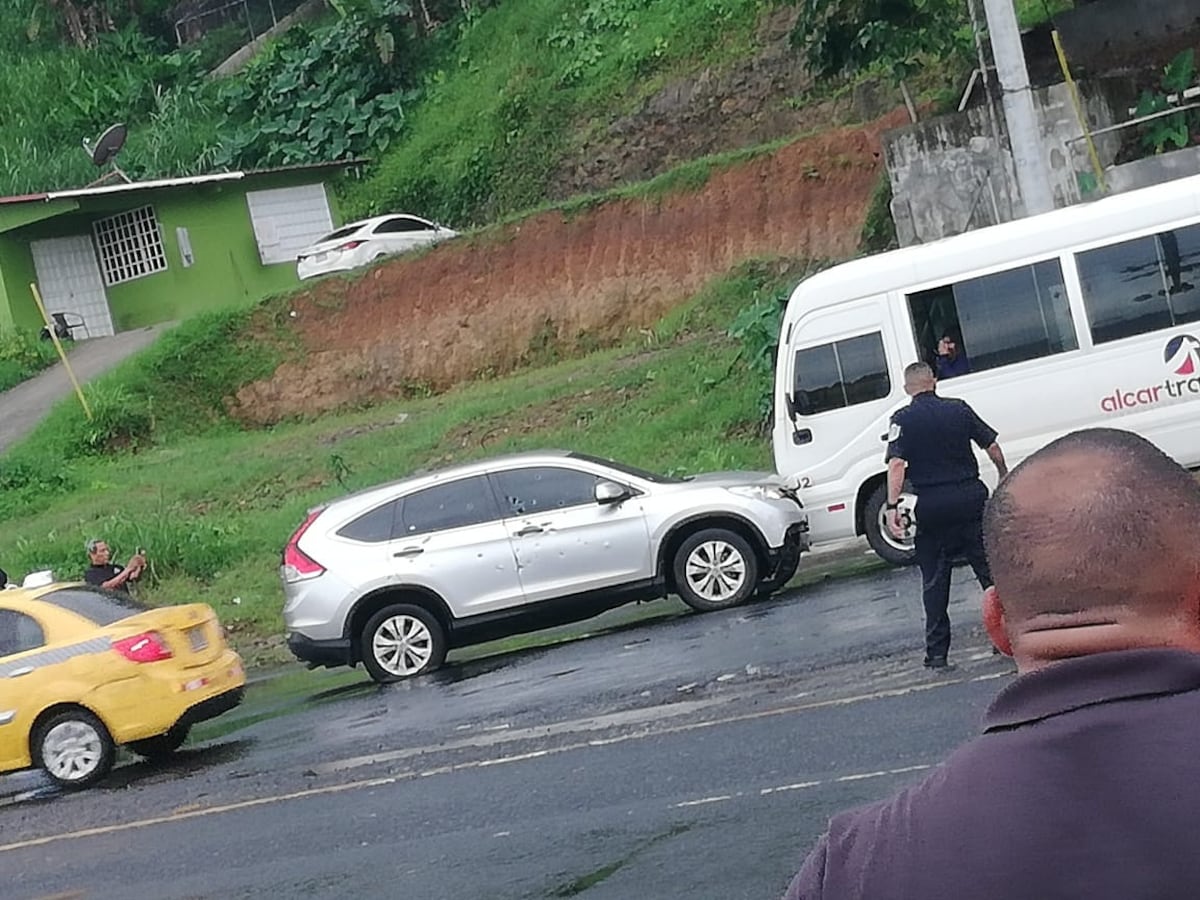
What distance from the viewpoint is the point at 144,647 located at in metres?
12.8

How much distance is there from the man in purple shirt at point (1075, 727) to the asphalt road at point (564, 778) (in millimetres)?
4642

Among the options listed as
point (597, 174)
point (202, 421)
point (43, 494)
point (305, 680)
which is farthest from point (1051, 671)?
point (597, 174)

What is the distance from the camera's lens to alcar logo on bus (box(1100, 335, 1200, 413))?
13.7 meters

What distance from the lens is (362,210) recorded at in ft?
129

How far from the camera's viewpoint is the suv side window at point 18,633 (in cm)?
1290

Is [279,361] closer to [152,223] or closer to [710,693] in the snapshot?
[152,223]

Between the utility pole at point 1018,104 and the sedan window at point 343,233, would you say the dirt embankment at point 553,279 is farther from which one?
the utility pole at point 1018,104

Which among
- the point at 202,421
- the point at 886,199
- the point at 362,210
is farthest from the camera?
the point at 362,210

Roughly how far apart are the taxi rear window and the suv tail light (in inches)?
69.1

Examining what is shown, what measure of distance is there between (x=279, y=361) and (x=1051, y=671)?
30.1 meters

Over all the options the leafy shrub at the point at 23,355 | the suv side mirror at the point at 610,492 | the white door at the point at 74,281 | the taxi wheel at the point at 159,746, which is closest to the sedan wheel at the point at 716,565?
the suv side mirror at the point at 610,492

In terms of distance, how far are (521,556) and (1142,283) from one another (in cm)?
532

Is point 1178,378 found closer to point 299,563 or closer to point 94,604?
point 299,563

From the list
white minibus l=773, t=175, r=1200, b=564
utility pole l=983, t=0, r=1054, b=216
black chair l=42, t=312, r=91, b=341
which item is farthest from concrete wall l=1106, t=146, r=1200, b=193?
black chair l=42, t=312, r=91, b=341
